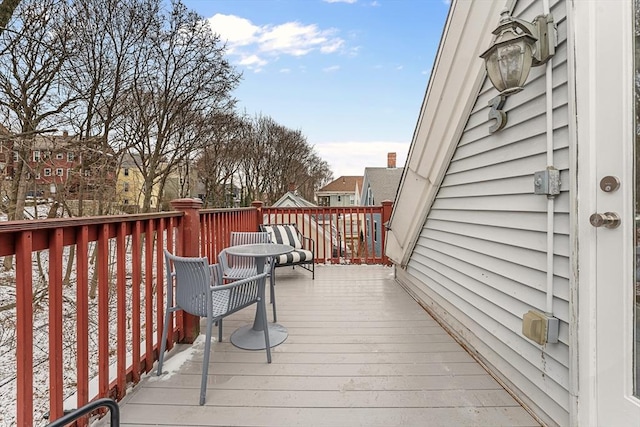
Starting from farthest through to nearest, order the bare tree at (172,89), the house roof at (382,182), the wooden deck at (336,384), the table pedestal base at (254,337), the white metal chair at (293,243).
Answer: the house roof at (382,182)
the bare tree at (172,89)
the white metal chair at (293,243)
the table pedestal base at (254,337)
the wooden deck at (336,384)

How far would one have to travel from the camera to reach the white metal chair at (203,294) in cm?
186

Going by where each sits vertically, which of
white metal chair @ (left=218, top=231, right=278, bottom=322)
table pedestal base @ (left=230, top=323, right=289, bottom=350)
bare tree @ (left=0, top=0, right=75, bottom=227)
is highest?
bare tree @ (left=0, top=0, right=75, bottom=227)

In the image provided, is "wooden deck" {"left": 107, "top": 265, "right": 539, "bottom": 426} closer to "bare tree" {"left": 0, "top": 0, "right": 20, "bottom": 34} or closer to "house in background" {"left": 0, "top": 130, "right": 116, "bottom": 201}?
"house in background" {"left": 0, "top": 130, "right": 116, "bottom": 201}

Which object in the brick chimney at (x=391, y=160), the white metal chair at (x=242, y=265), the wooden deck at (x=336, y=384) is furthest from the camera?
the brick chimney at (x=391, y=160)

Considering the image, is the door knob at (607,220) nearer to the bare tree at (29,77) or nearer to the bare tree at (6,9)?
the bare tree at (29,77)

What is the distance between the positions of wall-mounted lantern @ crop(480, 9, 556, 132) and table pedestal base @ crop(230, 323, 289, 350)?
236 cm

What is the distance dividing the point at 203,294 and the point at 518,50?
2.24 metres

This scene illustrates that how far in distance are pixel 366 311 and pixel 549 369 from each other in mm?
1805

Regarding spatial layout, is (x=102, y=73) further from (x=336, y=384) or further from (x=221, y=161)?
(x=221, y=161)

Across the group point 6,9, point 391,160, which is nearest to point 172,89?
point 6,9

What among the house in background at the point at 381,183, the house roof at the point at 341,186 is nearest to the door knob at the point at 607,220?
the house in background at the point at 381,183

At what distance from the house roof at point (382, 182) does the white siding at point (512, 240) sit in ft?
42.0

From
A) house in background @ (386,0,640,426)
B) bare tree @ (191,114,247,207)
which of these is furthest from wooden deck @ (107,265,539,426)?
bare tree @ (191,114,247,207)

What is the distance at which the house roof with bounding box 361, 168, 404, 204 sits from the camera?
51.0ft
